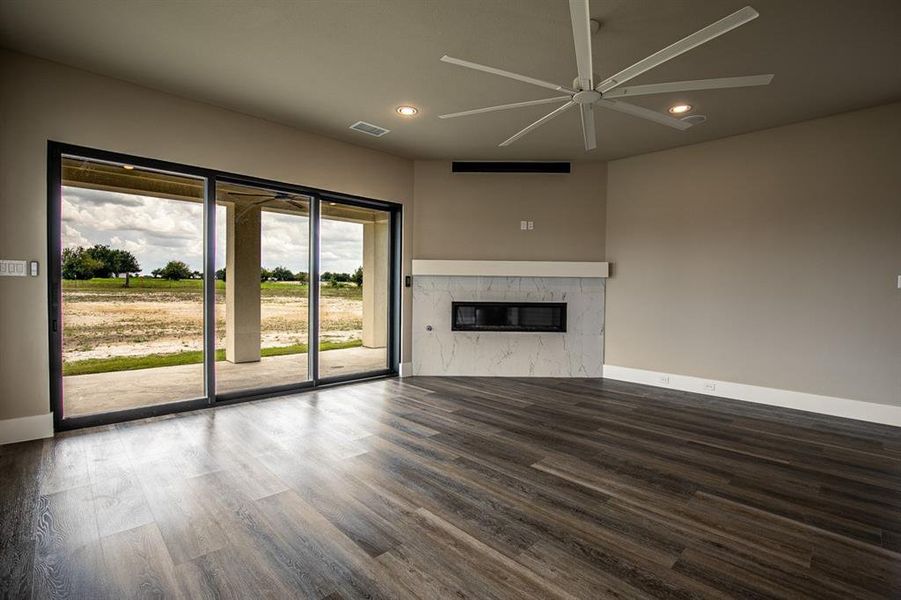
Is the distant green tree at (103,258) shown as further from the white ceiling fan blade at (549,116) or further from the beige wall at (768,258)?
the beige wall at (768,258)

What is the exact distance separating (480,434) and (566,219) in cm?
363

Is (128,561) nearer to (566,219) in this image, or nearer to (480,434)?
(480,434)

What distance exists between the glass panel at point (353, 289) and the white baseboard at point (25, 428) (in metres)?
2.48

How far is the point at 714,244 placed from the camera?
16.9ft

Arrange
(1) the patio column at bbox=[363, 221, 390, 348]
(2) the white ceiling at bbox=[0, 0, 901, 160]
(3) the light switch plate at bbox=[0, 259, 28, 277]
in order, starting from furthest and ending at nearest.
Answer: (1) the patio column at bbox=[363, 221, 390, 348] → (3) the light switch plate at bbox=[0, 259, 28, 277] → (2) the white ceiling at bbox=[0, 0, 901, 160]

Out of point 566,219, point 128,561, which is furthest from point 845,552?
point 566,219

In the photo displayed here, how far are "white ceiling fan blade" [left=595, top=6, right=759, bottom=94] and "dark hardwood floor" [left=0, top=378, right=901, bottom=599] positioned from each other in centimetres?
243

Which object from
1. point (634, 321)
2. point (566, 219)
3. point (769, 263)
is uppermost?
point (566, 219)

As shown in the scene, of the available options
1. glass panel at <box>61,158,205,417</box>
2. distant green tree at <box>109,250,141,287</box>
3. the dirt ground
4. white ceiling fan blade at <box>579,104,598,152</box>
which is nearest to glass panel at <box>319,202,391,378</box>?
the dirt ground

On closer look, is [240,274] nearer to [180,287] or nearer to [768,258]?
[180,287]

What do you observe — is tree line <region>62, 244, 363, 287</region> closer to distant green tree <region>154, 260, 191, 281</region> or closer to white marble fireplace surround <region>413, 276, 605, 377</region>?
distant green tree <region>154, 260, 191, 281</region>

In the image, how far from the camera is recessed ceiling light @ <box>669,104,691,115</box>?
4085 mm

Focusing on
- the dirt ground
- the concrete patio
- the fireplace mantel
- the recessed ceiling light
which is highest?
the recessed ceiling light

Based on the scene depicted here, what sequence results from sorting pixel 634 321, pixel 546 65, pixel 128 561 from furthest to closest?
1. pixel 634 321
2. pixel 546 65
3. pixel 128 561
